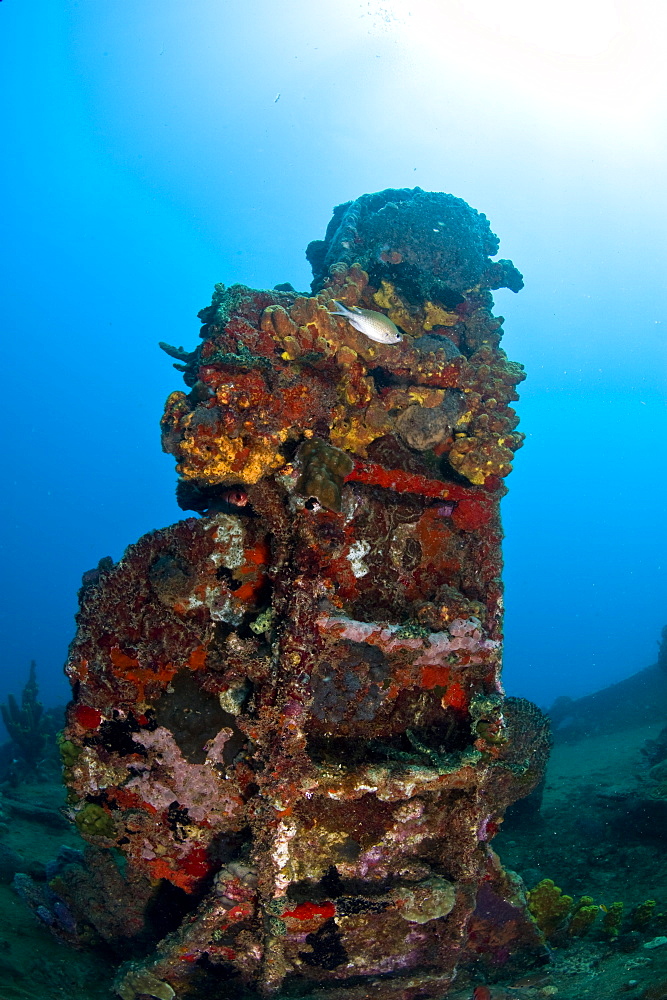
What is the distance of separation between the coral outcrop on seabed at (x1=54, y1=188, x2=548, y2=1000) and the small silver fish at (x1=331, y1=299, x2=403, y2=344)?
40 cm

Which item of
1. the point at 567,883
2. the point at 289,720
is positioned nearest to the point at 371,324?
the point at 289,720

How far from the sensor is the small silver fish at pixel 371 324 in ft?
17.9

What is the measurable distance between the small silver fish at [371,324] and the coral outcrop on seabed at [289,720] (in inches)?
15.9

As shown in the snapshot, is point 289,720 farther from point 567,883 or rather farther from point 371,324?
point 567,883

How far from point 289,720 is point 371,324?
13.6 feet

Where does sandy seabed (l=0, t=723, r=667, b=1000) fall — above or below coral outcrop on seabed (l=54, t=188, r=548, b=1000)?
below

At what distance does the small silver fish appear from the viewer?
5461 millimetres

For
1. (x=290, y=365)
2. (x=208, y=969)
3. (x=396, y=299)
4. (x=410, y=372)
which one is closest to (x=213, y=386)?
(x=290, y=365)

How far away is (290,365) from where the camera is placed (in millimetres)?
5742

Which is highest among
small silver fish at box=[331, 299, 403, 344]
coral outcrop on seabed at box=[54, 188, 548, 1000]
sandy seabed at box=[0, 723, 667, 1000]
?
small silver fish at box=[331, 299, 403, 344]

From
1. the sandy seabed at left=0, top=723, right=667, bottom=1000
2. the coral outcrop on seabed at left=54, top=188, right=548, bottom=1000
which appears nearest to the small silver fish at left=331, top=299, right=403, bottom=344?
the coral outcrop on seabed at left=54, top=188, right=548, bottom=1000

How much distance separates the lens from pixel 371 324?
5469 millimetres

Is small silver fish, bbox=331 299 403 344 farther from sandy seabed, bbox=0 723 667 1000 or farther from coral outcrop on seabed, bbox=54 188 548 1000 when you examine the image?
sandy seabed, bbox=0 723 667 1000

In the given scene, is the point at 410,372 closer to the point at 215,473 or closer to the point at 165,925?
the point at 215,473
